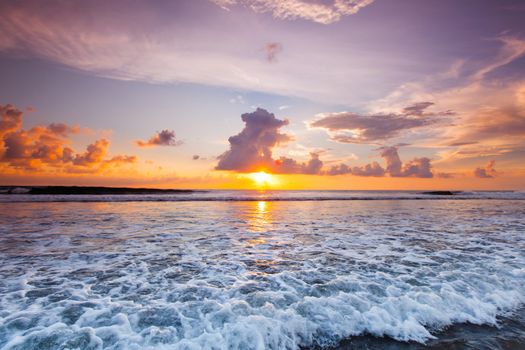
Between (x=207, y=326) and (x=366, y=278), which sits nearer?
(x=207, y=326)

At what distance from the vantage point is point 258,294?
596 cm

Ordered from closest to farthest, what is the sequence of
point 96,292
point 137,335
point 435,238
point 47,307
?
point 137,335 → point 47,307 → point 96,292 → point 435,238

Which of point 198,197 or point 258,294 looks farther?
point 198,197

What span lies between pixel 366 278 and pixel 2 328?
718cm

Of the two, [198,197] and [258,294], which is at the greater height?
[258,294]

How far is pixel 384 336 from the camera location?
4688 millimetres

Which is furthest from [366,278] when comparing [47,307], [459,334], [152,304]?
[47,307]

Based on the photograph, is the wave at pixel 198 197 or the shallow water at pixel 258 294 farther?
the wave at pixel 198 197

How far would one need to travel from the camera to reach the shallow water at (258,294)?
4504 mm

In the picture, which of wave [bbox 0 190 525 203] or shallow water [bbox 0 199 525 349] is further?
wave [bbox 0 190 525 203]

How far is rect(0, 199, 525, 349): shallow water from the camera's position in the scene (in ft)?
14.8

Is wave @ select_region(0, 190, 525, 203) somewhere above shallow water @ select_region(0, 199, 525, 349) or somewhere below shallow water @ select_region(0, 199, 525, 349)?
below

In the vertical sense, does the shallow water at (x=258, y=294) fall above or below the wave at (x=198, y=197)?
above

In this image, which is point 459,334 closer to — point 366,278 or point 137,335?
point 366,278
